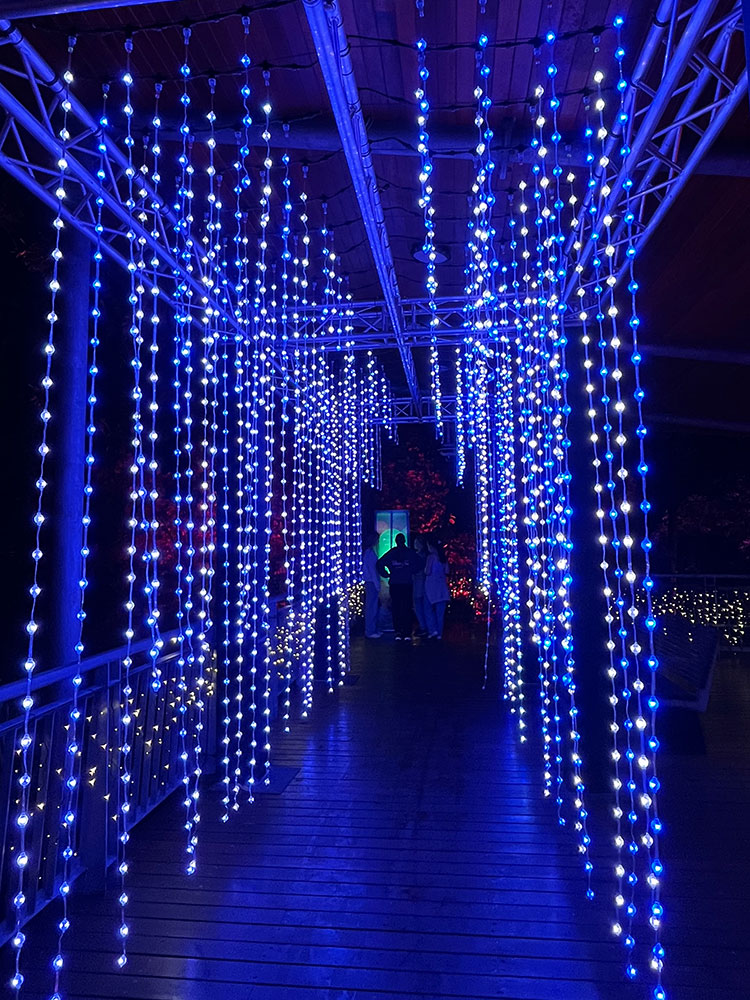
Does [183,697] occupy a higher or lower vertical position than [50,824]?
higher

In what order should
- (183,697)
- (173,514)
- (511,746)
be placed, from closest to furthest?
(183,697), (511,746), (173,514)

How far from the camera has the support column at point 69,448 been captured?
3807 mm

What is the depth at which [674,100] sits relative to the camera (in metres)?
3.58

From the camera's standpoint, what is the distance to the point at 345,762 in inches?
186

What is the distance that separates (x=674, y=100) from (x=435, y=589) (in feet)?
24.1

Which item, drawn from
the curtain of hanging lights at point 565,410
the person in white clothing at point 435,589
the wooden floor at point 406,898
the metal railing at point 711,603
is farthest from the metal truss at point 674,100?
the metal railing at point 711,603

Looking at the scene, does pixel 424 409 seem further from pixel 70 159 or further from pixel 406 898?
pixel 406 898

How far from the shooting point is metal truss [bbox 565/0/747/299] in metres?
2.56

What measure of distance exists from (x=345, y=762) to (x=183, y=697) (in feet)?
4.90

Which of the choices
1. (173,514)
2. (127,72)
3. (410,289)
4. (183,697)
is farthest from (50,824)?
(410,289)

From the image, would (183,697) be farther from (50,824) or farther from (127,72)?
(127,72)

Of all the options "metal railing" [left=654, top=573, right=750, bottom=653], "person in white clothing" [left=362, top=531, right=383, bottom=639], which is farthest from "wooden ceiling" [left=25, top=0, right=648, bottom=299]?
"metal railing" [left=654, top=573, right=750, bottom=653]

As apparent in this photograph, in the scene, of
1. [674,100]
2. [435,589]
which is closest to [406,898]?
[674,100]

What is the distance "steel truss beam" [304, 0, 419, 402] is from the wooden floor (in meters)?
3.60
